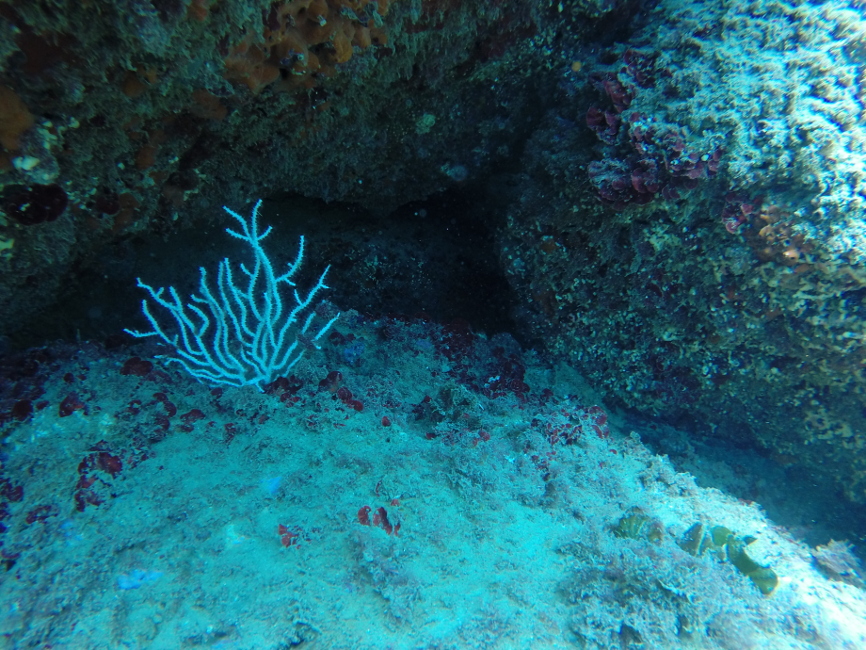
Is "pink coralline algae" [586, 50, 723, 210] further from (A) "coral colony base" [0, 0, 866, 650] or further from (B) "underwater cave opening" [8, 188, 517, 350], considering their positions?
(B) "underwater cave opening" [8, 188, 517, 350]

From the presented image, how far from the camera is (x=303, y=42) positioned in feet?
8.25

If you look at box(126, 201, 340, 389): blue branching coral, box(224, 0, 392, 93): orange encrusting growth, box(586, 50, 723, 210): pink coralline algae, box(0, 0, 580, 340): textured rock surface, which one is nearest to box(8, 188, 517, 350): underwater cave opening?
Result: box(126, 201, 340, 389): blue branching coral

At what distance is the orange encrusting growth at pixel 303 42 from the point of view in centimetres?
236

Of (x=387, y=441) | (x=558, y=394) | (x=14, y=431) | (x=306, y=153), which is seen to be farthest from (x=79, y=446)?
(x=558, y=394)

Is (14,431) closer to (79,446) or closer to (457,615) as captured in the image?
(79,446)

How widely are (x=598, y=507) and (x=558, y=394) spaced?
1.19 metres

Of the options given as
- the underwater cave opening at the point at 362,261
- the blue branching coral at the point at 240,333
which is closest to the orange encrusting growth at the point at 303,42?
the blue branching coral at the point at 240,333

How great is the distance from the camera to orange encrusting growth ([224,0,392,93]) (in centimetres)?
236

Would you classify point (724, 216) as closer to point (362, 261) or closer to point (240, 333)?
point (362, 261)

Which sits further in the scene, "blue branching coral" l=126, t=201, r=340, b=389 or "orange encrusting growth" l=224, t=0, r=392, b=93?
"blue branching coral" l=126, t=201, r=340, b=389

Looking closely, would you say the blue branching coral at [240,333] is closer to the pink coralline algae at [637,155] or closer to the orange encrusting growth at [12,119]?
the orange encrusting growth at [12,119]

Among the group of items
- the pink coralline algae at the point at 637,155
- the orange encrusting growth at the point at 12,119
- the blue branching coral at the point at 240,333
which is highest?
the pink coralline algae at the point at 637,155

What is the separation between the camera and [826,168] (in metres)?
2.79

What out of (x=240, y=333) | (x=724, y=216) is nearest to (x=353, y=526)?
(x=240, y=333)
